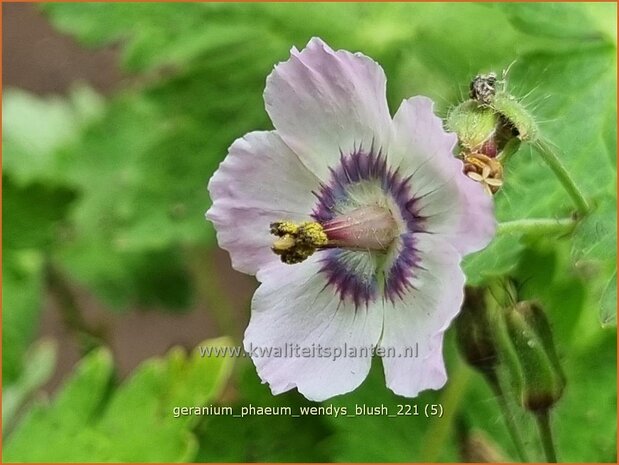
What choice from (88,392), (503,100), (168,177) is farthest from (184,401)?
(503,100)

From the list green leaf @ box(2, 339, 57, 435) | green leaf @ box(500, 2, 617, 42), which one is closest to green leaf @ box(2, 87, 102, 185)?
green leaf @ box(2, 339, 57, 435)

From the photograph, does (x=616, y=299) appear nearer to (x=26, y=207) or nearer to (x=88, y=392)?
(x=88, y=392)

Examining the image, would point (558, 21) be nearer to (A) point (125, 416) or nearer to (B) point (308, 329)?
(B) point (308, 329)

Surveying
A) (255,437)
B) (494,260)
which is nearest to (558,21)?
(494,260)

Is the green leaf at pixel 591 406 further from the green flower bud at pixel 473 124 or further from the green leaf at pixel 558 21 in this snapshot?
the green flower bud at pixel 473 124

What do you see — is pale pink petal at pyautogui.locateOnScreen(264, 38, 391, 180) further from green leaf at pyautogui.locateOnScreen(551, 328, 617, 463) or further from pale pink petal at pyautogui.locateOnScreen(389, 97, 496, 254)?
green leaf at pyautogui.locateOnScreen(551, 328, 617, 463)

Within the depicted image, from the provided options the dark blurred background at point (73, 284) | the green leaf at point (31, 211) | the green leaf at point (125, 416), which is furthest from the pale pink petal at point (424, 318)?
the dark blurred background at point (73, 284)
